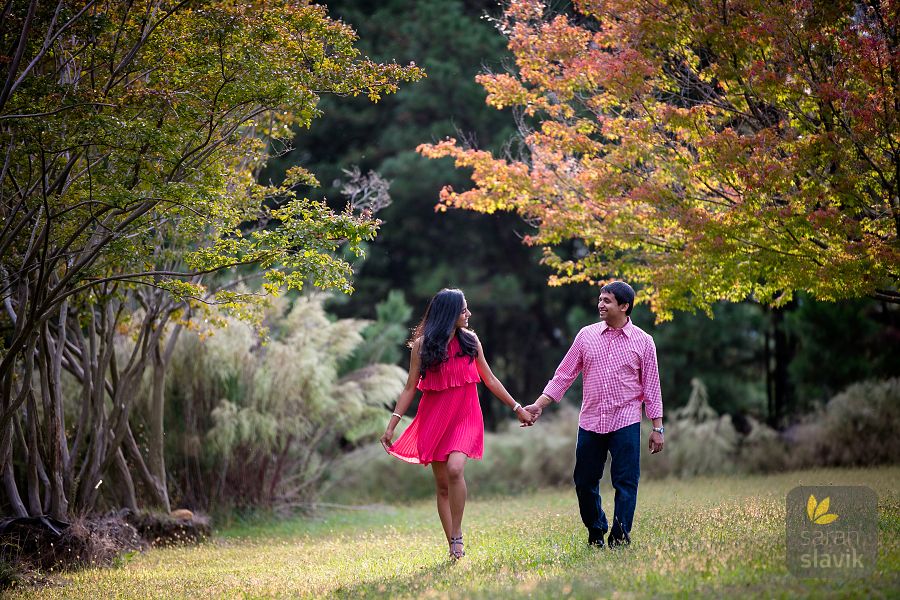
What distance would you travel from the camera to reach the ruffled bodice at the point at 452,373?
20.5ft

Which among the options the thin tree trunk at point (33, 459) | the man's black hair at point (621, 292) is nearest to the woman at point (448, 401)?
the man's black hair at point (621, 292)

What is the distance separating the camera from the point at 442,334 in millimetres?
6219

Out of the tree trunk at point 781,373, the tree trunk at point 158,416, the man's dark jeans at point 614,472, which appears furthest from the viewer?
the tree trunk at point 781,373

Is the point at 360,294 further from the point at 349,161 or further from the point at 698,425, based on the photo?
the point at 698,425

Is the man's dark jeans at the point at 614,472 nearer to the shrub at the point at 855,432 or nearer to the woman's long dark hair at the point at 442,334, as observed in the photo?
the woman's long dark hair at the point at 442,334

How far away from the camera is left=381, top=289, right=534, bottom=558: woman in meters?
6.15

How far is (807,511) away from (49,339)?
23.3 feet

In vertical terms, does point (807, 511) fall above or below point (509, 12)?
below

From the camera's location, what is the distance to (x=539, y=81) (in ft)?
35.0

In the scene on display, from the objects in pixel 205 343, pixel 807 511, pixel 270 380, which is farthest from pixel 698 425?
pixel 807 511

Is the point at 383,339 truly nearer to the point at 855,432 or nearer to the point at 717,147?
the point at 855,432

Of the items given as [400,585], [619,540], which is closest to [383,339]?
[619,540]

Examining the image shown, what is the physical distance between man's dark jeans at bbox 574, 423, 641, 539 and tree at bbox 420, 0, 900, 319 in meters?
3.05

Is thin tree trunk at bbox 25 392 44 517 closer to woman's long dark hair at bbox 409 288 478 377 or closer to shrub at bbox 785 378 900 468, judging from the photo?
woman's long dark hair at bbox 409 288 478 377
